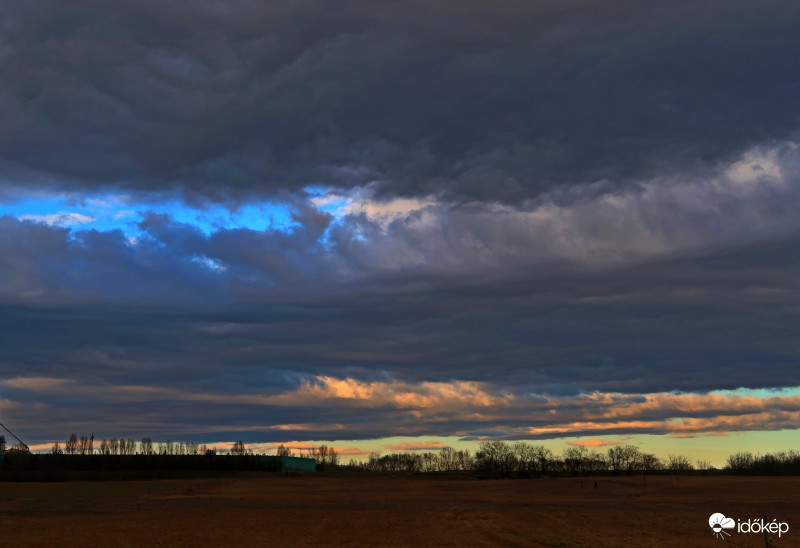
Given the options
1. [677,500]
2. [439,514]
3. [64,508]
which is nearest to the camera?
[439,514]

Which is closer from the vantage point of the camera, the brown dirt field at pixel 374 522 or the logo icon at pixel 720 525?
the brown dirt field at pixel 374 522

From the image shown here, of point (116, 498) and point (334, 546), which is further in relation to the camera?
point (116, 498)

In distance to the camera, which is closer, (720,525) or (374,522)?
(720,525)

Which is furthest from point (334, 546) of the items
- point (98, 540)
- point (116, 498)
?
point (116, 498)

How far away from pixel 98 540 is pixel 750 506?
82.2 meters

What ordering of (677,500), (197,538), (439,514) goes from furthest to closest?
1. (677,500)
2. (439,514)
3. (197,538)

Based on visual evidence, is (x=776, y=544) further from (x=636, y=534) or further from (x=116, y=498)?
(x=116, y=498)

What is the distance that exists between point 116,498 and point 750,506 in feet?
304

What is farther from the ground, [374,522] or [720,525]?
[374,522]

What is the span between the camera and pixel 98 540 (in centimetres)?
6047

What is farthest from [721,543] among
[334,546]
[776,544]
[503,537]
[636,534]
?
[334,546]

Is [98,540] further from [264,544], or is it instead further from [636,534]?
[636,534]

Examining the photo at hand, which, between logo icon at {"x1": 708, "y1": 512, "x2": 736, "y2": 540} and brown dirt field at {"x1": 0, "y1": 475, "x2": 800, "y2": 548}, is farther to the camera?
logo icon at {"x1": 708, "y1": 512, "x2": 736, "y2": 540}

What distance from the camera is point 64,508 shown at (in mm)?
98750
